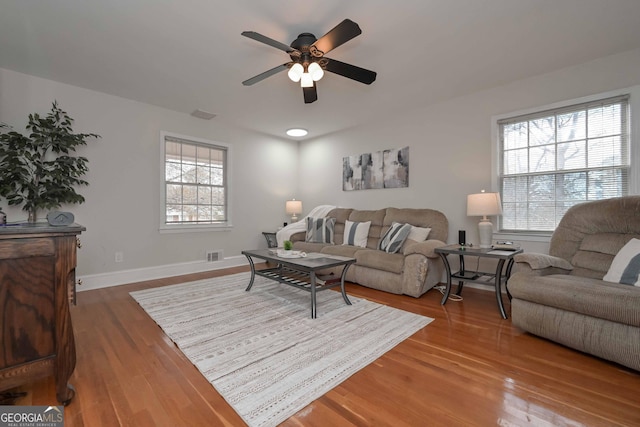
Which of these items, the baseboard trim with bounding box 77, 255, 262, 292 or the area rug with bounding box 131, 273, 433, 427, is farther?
the baseboard trim with bounding box 77, 255, 262, 292

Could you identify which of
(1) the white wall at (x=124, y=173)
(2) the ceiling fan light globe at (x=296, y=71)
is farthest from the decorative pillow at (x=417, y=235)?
(1) the white wall at (x=124, y=173)

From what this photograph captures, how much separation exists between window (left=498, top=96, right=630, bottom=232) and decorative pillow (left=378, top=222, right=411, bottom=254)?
1.17 m

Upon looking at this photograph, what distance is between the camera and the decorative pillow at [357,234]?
4.18 m

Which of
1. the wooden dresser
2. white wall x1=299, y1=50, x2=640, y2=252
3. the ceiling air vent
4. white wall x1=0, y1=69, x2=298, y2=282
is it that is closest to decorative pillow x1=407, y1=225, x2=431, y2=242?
white wall x1=299, y1=50, x2=640, y2=252

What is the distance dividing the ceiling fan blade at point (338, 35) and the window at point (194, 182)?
10.2 ft

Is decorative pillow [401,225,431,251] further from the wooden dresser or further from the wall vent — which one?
the wooden dresser

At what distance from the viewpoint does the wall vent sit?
15.2 ft

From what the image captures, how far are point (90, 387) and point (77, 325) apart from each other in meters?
1.17

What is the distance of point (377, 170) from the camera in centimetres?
464

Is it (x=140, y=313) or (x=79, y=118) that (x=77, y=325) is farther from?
(x=79, y=118)

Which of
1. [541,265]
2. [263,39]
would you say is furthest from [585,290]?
[263,39]

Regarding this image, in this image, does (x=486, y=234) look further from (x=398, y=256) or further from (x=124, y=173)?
(x=124, y=173)

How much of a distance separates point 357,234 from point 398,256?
0.97 meters

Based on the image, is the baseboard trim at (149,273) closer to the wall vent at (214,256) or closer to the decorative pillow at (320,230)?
the wall vent at (214,256)
